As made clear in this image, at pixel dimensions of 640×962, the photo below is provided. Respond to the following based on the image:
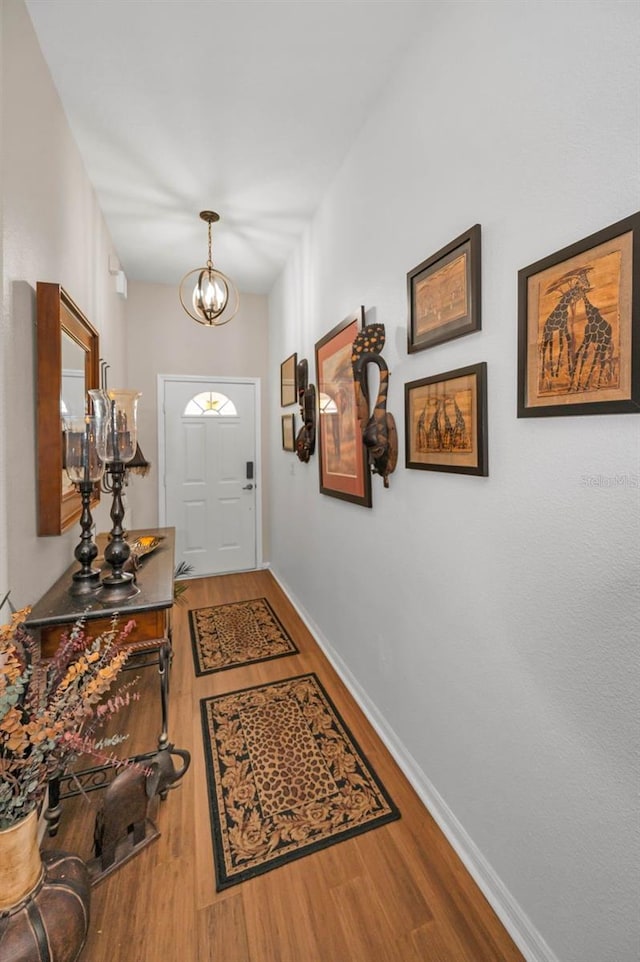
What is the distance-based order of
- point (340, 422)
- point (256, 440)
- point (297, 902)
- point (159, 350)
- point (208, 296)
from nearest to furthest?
point (297, 902), point (340, 422), point (208, 296), point (159, 350), point (256, 440)

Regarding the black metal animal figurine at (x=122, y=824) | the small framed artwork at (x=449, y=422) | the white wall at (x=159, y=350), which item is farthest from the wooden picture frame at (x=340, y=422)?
the white wall at (x=159, y=350)

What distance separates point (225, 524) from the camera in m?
4.24

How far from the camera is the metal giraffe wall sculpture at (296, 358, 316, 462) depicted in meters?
2.88

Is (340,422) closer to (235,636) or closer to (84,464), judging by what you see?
(84,464)

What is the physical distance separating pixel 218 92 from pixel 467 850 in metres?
3.18

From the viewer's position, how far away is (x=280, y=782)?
5.52ft

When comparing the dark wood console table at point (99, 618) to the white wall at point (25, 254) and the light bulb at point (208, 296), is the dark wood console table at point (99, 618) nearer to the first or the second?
the white wall at point (25, 254)

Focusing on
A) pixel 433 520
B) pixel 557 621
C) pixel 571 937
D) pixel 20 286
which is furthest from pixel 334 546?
pixel 20 286

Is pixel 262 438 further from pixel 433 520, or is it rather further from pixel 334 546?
pixel 433 520

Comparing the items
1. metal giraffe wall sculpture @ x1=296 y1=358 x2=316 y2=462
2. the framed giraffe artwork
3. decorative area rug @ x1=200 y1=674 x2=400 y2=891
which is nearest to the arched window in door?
metal giraffe wall sculpture @ x1=296 y1=358 x2=316 y2=462

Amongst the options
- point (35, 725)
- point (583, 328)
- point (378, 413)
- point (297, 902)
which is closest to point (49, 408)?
point (35, 725)

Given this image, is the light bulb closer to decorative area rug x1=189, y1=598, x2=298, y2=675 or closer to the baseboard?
decorative area rug x1=189, y1=598, x2=298, y2=675

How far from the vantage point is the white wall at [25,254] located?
1.29m

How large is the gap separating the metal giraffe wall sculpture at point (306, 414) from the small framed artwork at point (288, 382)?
0.63ft
